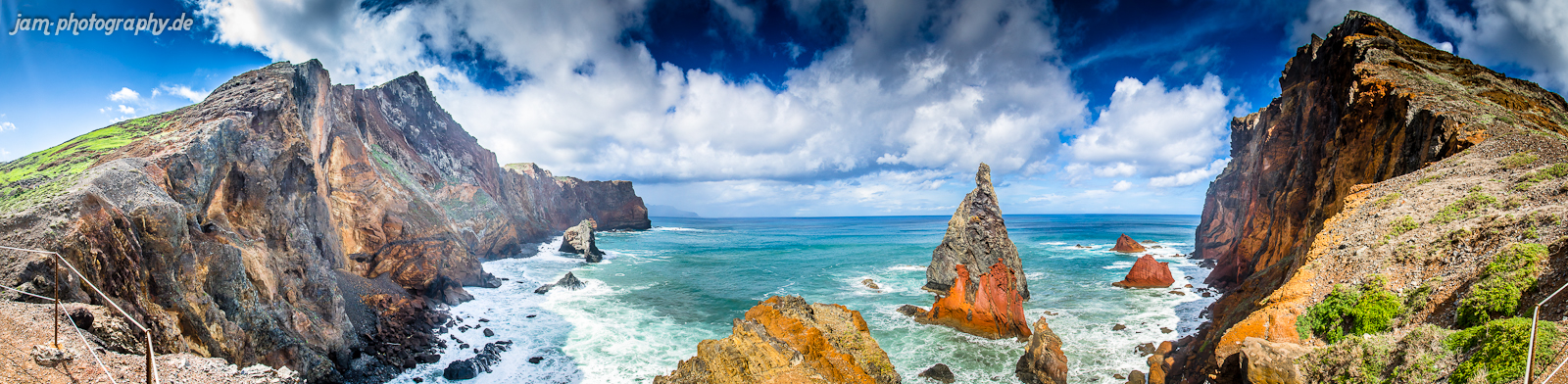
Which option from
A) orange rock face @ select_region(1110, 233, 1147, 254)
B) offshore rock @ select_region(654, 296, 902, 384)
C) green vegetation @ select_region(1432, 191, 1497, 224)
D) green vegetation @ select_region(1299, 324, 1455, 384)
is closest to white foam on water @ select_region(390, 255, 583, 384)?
offshore rock @ select_region(654, 296, 902, 384)

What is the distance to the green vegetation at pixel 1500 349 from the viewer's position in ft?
20.3

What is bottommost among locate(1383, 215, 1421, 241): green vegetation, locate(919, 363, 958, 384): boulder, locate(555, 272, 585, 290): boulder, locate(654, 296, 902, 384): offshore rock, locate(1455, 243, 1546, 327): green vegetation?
locate(919, 363, 958, 384): boulder

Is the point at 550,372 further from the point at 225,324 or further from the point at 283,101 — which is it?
the point at 283,101

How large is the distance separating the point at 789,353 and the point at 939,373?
355 inches

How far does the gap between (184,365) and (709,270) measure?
39.6 meters

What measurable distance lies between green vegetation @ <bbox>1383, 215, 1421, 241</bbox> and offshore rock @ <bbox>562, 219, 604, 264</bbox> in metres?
49.8

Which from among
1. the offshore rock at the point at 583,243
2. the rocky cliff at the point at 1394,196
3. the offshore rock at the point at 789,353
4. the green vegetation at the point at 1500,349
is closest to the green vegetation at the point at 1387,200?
the rocky cliff at the point at 1394,196

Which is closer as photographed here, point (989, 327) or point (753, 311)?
point (753, 311)

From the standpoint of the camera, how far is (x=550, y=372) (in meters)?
18.8

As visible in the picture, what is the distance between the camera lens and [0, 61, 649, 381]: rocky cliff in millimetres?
9680

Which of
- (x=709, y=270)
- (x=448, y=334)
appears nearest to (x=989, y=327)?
(x=448, y=334)

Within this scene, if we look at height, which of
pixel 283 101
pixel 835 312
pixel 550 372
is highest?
pixel 283 101

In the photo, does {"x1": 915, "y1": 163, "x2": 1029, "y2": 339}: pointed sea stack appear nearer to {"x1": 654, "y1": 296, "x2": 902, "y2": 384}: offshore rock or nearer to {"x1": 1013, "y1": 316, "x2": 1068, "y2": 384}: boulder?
{"x1": 1013, "y1": 316, "x2": 1068, "y2": 384}: boulder

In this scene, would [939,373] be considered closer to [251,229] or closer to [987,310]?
[987,310]
